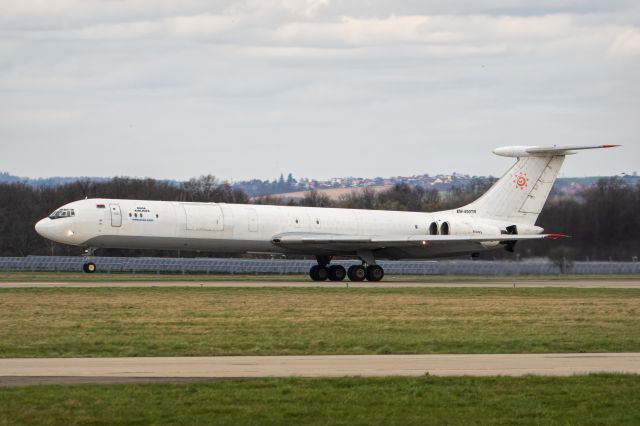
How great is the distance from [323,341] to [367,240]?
87.7ft

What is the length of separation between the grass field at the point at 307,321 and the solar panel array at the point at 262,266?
1865cm

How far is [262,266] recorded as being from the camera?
2657 inches

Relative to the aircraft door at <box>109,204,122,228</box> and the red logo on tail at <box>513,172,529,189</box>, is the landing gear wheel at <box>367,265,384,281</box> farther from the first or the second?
the aircraft door at <box>109,204,122,228</box>

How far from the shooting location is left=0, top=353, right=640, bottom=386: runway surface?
16.7 meters

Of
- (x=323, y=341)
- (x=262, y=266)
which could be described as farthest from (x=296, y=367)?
(x=262, y=266)

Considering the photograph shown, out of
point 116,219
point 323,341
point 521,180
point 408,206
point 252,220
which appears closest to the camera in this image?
point 323,341

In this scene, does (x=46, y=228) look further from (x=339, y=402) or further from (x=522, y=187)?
(x=339, y=402)

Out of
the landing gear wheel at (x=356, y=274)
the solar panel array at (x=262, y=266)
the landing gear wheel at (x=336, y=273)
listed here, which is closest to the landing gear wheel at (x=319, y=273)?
the landing gear wheel at (x=336, y=273)

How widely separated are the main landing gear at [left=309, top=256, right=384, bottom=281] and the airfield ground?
6438mm

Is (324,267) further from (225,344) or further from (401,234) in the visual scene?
(225,344)

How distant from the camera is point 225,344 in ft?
71.5

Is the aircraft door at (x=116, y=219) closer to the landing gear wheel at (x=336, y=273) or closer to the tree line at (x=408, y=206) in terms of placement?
the landing gear wheel at (x=336, y=273)

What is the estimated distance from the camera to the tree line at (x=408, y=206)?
58969mm

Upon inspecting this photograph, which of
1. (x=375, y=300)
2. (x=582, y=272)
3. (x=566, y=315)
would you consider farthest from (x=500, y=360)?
(x=582, y=272)
